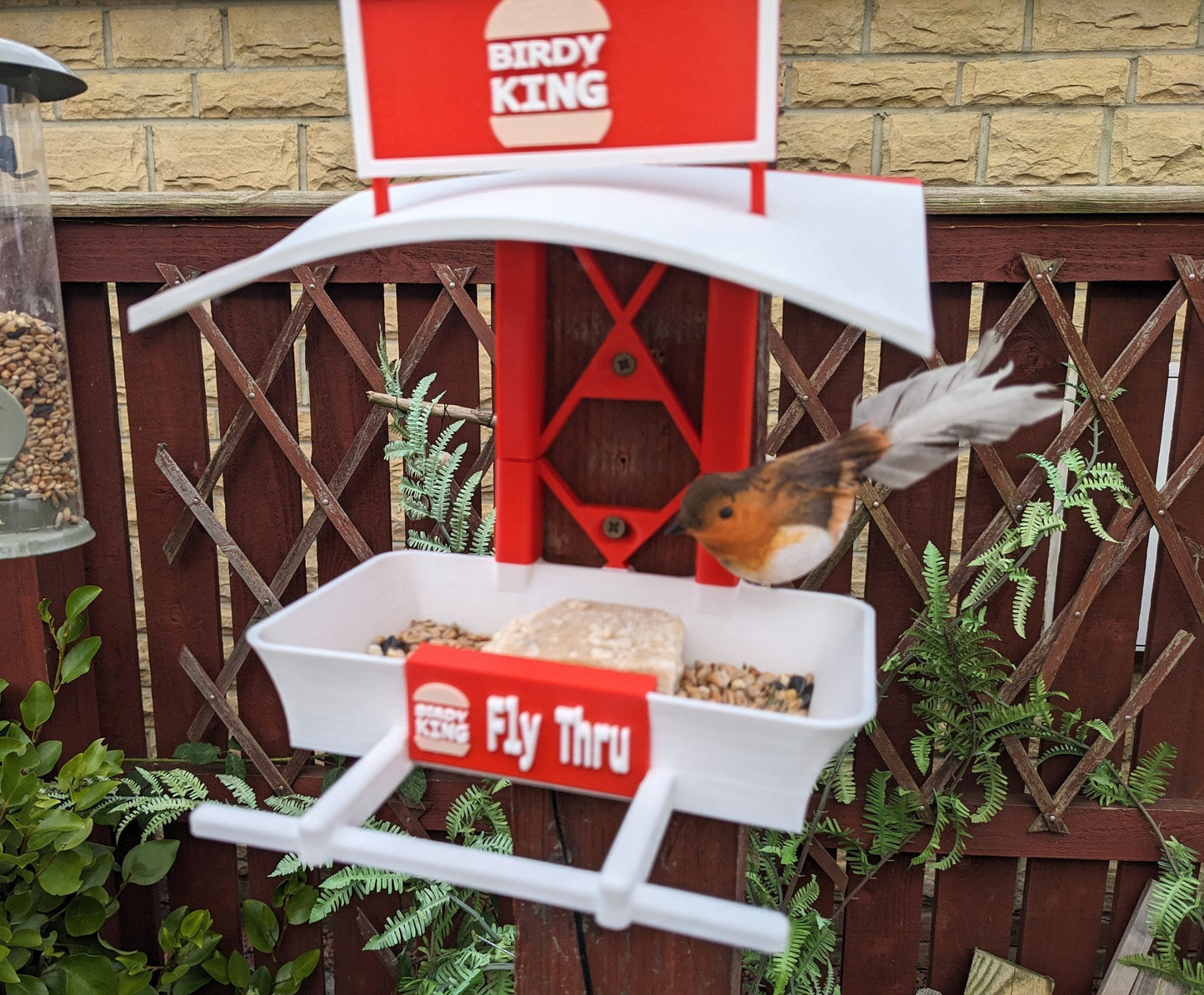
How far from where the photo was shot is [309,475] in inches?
68.7

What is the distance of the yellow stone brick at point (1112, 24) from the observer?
1.82 meters

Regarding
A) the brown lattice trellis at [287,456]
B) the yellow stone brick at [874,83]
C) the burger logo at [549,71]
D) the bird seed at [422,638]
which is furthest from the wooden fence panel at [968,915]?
the burger logo at [549,71]

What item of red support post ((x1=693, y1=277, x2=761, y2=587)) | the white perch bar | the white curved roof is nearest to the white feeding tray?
the white perch bar

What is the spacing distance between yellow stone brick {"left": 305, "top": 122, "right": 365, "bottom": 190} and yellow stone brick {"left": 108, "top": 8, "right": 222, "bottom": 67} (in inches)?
11.0

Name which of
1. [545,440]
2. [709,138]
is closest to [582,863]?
[545,440]

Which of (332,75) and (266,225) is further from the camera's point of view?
(332,75)

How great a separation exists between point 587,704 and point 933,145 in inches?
65.1

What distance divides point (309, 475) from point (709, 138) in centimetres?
128

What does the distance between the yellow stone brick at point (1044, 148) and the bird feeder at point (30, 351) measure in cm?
168

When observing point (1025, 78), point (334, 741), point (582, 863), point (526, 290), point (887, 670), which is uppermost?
point (1025, 78)

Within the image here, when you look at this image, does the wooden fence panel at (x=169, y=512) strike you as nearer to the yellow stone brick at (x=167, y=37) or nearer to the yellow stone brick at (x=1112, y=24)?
the yellow stone brick at (x=167, y=37)

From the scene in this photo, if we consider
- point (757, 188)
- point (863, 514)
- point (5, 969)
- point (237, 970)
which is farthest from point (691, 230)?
point (237, 970)

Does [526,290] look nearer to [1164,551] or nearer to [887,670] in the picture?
[887,670]

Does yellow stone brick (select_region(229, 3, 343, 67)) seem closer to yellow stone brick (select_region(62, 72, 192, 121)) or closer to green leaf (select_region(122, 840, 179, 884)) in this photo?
yellow stone brick (select_region(62, 72, 192, 121))
